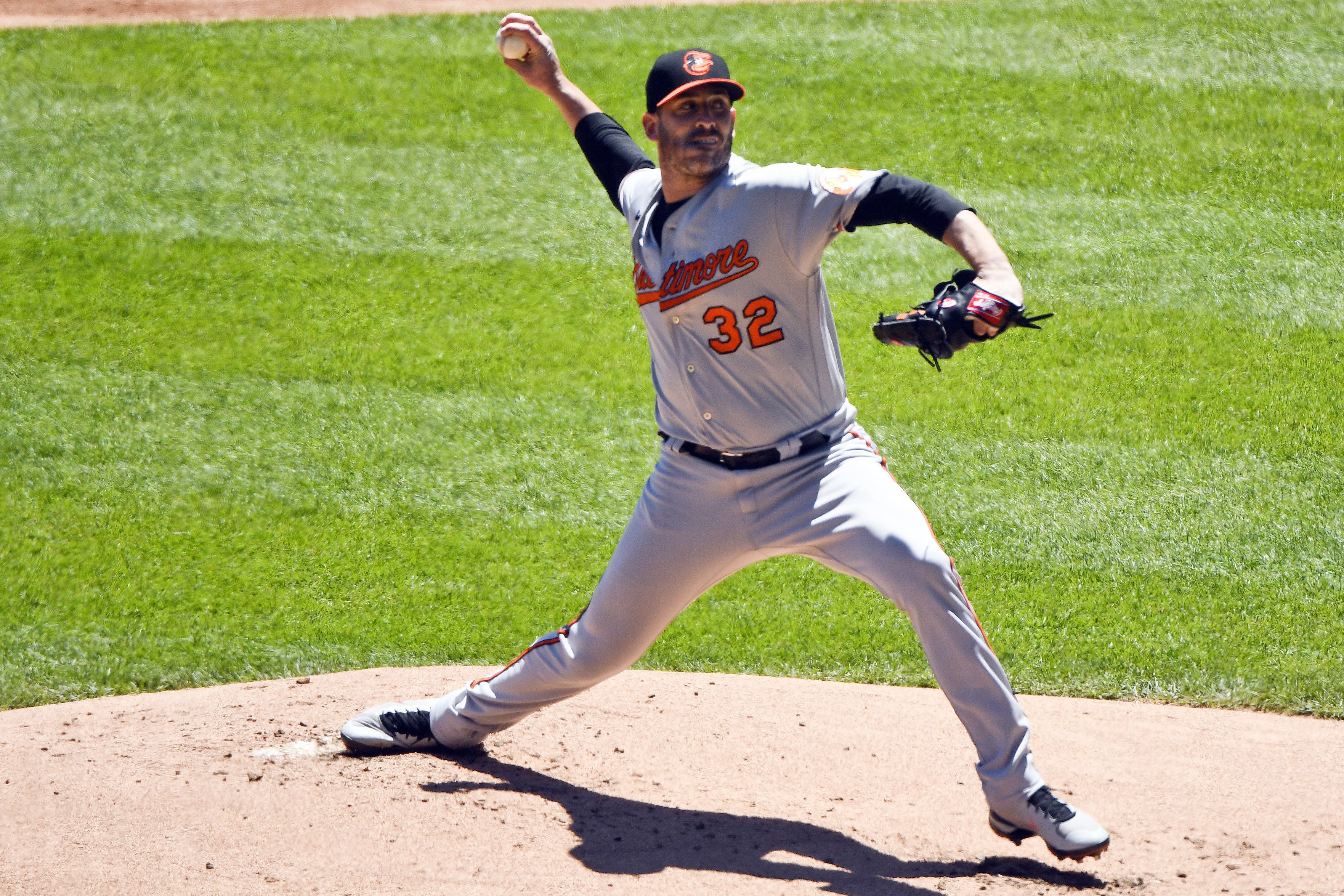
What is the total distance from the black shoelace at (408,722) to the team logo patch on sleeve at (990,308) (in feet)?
6.53

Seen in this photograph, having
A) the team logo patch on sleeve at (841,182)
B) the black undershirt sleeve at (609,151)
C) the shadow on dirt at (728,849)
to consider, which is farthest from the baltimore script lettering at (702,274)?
the shadow on dirt at (728,849)

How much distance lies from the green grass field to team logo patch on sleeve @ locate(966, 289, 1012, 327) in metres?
2.22

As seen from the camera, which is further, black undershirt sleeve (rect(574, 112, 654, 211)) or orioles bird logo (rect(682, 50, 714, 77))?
black undershirt sleeve (rect(574, 112, 654, 211))

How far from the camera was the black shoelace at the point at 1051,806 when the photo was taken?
9.43 ft

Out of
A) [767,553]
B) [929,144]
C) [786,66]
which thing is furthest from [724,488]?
[786,66]

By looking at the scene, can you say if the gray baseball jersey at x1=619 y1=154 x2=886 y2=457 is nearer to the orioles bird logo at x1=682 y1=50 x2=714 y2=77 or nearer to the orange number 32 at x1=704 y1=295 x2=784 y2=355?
the orange number 32 at x1=704 y1=295 x2=784 y2=355

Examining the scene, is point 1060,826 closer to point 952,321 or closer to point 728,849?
point 728,849

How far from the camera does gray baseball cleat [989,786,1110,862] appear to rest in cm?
285

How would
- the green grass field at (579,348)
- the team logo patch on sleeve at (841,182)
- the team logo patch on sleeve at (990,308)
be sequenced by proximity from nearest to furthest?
the team logo patch on sleeve at (990,308)
the team logo patch on sleeve at (841,182)
the green grass field at (579,348)

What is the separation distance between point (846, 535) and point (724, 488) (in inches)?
12.9

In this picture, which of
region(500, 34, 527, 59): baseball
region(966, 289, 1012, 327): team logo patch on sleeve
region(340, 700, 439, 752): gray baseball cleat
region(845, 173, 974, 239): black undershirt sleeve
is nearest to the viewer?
region(966, 289, 1012, 327): team logo patch on sleeve

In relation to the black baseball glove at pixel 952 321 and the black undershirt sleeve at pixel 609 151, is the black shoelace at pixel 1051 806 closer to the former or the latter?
the black baseball glove at pixel 952 321

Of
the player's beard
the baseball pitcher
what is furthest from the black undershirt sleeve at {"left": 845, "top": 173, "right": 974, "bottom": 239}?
the player's beard

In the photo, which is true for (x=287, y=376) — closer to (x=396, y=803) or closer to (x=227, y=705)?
(x=227, y=705)
